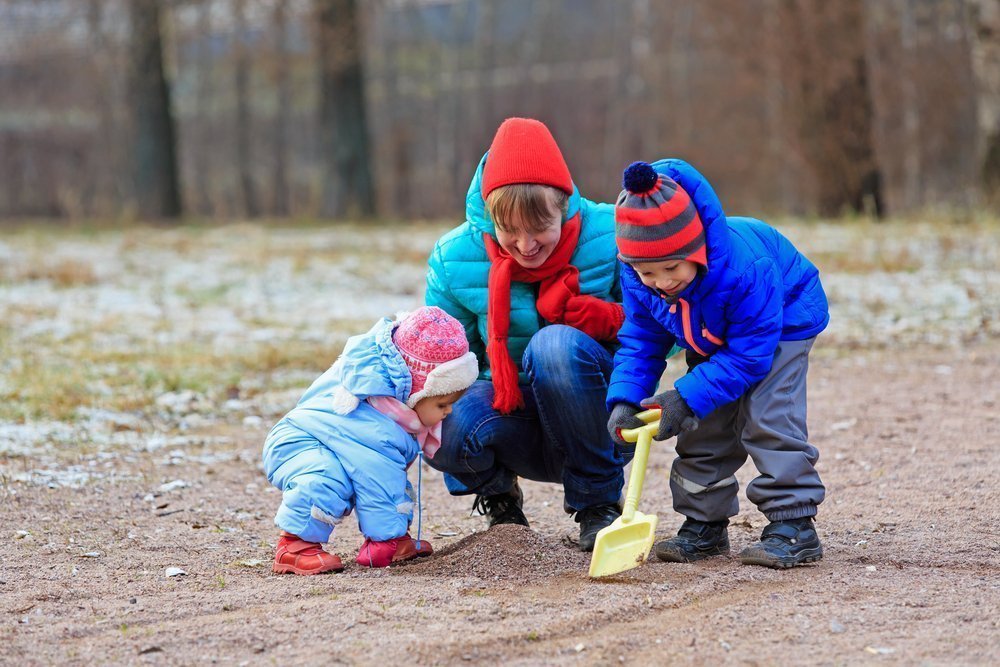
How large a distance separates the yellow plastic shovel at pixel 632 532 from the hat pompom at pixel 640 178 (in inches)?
22.8

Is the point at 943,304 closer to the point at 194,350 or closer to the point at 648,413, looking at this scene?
the point at 194,350

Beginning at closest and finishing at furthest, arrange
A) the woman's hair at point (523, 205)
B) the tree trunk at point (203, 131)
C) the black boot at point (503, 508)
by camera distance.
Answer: the woman's hair at point (523, 205), the black boot at point (503, 508), the tree trunk at point (203, 131)

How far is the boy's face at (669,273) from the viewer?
115 inches

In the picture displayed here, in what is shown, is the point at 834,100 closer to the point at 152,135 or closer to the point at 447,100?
the point at 447,100

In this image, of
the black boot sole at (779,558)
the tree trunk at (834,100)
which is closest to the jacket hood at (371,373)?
the black boot sole at (779,558)

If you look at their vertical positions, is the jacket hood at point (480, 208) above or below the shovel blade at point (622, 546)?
above

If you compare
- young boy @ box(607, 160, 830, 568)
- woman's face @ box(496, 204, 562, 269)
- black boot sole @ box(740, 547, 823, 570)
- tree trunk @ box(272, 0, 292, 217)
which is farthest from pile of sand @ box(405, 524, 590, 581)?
tree trunk @ box(272, 0, 292, 217)

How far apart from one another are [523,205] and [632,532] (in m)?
0.91

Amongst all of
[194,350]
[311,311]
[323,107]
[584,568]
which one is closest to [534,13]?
[323,107]

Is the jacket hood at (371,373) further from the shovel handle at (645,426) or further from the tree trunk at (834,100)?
the tree trunk at (834,100)

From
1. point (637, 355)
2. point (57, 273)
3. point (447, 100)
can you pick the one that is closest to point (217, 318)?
point (57, 273)

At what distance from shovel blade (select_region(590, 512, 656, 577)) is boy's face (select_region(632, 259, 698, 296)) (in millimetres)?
607

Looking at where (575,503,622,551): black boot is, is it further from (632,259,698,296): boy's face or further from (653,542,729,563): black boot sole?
(632,259,698,296): boy's face

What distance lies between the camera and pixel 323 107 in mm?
16109
